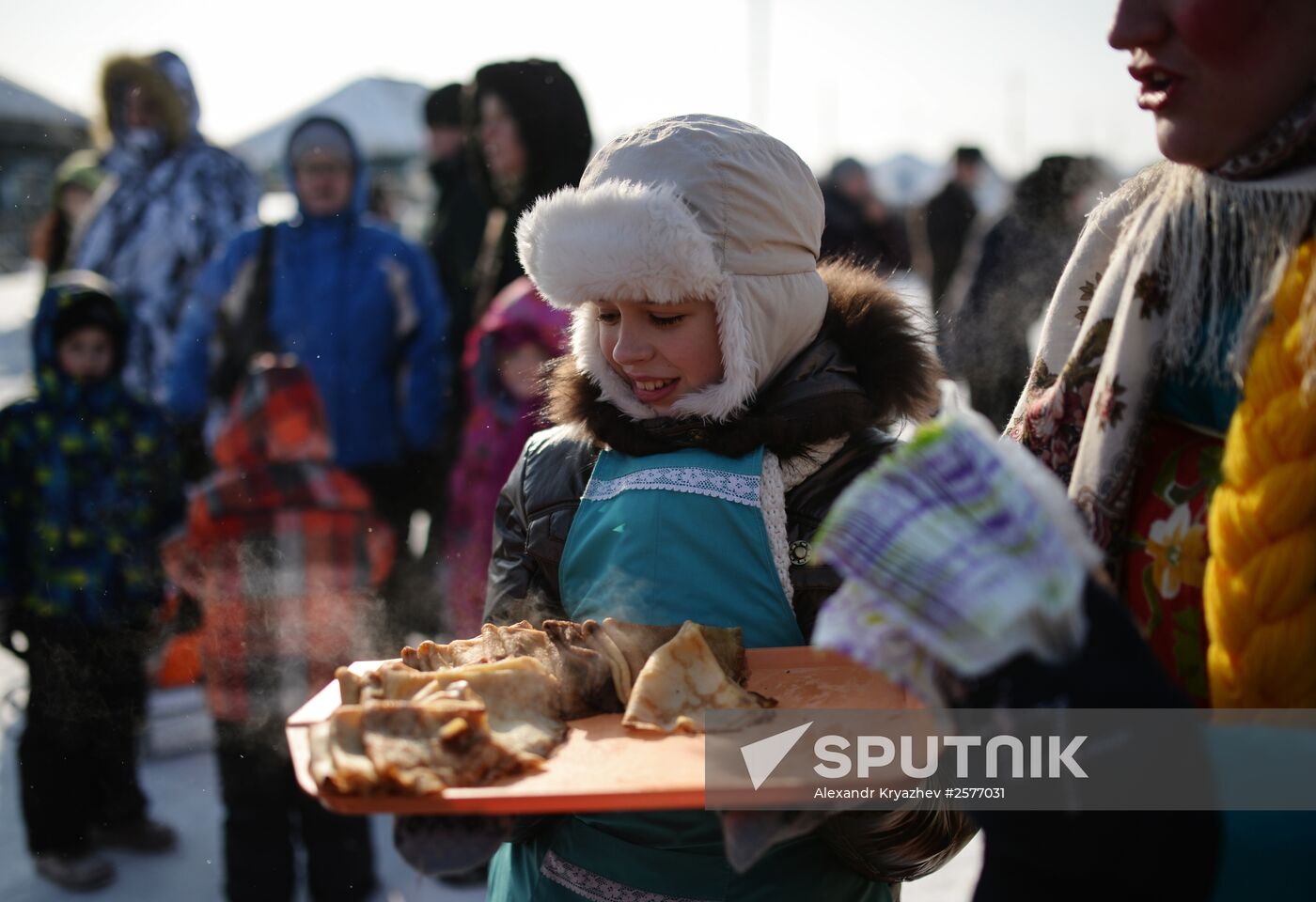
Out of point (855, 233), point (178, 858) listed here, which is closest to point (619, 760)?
point (178, 858)

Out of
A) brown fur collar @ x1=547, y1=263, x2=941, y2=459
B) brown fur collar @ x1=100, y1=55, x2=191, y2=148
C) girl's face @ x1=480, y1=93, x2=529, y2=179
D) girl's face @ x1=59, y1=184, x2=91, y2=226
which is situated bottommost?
brown fur collar @ x1=547, y1=263, x2=941, y2=459

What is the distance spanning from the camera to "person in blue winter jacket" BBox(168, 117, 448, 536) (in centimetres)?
387

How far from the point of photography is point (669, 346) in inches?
69.7

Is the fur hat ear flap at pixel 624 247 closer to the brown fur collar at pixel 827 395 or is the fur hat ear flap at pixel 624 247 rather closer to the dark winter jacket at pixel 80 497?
the brown fur collar at pixel 827 395

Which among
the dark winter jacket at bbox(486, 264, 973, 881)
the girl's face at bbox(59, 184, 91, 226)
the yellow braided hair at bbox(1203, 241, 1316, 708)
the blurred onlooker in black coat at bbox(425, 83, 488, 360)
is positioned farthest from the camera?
the girl's face at bbox(59, 184, 91, 226)

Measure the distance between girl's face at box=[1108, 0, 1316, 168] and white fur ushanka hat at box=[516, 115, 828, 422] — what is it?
2.08ft

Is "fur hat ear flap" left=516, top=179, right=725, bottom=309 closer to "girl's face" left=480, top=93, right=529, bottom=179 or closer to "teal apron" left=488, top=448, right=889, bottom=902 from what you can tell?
"teal apron" left=488, top=448, right=889, bottom=902

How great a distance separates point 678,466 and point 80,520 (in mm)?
2397

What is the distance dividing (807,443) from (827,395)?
85 mm

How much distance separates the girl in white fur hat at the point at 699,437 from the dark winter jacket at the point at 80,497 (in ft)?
6.62

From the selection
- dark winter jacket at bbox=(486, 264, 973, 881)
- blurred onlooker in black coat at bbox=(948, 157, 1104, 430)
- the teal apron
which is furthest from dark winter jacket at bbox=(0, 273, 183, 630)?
blurred onlooker in black coat at bbox=(948, 157, 1104, 430)

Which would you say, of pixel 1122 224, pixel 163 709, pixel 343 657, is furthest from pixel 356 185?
pixel 1122 224

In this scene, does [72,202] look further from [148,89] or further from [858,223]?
[858,223]

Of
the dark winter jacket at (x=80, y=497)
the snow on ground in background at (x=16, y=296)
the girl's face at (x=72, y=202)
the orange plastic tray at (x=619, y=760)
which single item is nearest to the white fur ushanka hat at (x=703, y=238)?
the orange plastic tray at (x=619, y=760)
